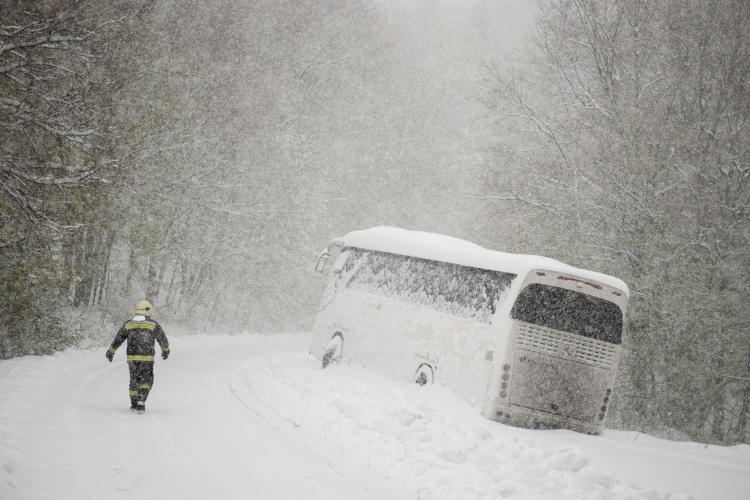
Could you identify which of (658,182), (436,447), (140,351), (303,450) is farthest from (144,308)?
(658,182)

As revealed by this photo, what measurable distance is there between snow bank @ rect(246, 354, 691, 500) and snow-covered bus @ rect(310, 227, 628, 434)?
63 cm

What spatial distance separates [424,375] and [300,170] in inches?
844

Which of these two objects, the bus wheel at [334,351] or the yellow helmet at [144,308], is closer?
the yellow helmet at [144,308]

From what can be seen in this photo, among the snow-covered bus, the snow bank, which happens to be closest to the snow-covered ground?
the snow bank

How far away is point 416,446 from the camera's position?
8.05m

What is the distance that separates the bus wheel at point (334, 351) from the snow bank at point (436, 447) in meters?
3.39

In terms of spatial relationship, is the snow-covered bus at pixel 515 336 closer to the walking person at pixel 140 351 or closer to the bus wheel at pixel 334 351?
the bus wheel at pixel 334 351

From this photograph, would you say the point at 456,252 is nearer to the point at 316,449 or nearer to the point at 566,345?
the point at 566,345

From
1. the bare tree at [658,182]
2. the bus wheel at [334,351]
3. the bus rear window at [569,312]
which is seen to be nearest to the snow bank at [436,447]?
the bus rear window at [569,312]

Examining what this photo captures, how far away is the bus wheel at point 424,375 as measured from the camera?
12008mm

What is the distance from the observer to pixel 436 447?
783 centimetres

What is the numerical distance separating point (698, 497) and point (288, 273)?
87.8 ft

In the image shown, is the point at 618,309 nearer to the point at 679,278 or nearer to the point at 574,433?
the point at 574,433

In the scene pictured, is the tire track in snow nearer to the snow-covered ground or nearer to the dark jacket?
the snow-covered ground
